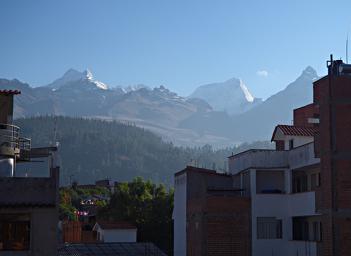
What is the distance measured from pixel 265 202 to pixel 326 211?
22.5 metres

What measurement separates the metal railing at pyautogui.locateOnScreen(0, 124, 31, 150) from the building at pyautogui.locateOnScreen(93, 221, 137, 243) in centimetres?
3026

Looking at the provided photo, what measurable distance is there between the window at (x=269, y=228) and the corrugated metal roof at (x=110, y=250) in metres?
9.56

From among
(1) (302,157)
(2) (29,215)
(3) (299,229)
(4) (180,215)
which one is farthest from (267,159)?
(2) (29,215)

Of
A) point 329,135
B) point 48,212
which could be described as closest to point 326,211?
point 329,135

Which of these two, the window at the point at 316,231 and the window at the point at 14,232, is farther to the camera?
the window at the point at 316,231

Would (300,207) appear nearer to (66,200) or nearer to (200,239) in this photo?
(200,239)

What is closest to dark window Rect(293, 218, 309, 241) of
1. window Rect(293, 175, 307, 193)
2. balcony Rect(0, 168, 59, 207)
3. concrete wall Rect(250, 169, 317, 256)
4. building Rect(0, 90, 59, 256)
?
concrete wall Rect(250, 169, 317, 256)

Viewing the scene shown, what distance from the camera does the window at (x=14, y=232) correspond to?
29516 millimetres

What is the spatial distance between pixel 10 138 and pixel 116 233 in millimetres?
33167

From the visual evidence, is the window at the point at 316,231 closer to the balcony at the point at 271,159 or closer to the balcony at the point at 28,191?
the balcony at the point at 271,159

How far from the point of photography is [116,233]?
6569 cm

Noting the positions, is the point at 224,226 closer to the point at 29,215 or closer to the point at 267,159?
the point at 267,159

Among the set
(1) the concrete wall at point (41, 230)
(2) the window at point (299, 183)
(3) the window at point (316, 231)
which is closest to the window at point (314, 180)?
(2) the window at point (299, 183)

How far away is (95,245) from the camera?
42406 millimetres
